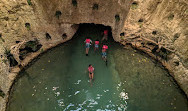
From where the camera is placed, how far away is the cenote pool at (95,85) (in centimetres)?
1101

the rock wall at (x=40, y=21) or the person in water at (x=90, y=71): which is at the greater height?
the rock wall at (x=40, y=21)

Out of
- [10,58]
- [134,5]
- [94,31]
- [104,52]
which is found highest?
[134,5]

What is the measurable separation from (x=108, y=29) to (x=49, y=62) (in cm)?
608

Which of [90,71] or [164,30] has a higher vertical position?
[164,30]

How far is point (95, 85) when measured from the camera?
11.8 meters

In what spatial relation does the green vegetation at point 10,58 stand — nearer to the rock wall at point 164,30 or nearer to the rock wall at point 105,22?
the rock wall at point 105,22

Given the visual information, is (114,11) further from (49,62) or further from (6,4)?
(6,4)

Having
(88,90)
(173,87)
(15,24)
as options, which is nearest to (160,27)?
(173,87)

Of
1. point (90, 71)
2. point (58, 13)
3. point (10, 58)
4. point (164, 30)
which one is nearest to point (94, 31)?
point (58, 13)

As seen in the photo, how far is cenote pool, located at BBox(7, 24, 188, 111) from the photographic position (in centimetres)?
1101

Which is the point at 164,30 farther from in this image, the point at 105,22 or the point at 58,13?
the point at 58,13

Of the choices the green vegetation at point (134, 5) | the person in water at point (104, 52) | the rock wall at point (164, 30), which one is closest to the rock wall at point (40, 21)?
the green vegetation at point (134, 5)

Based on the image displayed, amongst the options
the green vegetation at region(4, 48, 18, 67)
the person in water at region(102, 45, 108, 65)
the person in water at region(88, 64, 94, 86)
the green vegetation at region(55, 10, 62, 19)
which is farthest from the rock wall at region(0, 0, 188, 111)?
the person in water at region(88, 64, 94, 86)

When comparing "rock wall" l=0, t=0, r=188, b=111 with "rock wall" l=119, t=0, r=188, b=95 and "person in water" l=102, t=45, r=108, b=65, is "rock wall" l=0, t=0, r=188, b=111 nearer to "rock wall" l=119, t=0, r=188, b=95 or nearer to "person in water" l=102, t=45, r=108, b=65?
"rock wall" l=119, t=0, r=188, b=95
